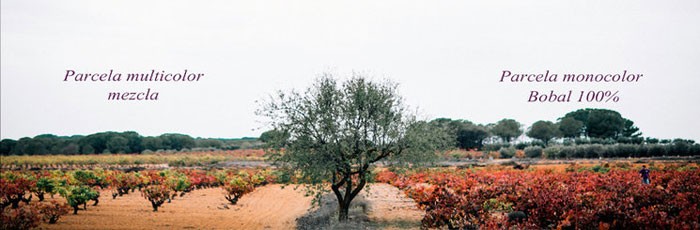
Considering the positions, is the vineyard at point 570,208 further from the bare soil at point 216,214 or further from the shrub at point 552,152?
the shrub at point 552,152

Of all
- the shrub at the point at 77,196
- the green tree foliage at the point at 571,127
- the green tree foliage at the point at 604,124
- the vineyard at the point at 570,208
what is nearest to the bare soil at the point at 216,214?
the shrub at the point at 77,196

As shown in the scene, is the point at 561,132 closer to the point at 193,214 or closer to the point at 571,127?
the point at 571,127

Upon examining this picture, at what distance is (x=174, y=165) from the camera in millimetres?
90562

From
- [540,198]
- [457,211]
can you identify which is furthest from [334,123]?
[540,198]

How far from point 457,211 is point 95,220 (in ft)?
59.1

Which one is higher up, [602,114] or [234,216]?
[602,114]

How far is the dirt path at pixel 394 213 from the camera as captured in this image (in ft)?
79.3

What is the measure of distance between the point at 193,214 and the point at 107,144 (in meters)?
120

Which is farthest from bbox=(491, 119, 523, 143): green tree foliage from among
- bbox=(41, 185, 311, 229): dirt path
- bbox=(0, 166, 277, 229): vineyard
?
bbox=(41, 185, 311, 229): dirt path

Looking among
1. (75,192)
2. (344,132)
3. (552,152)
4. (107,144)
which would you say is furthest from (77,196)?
(107,144)

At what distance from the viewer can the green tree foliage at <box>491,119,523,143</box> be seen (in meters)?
147

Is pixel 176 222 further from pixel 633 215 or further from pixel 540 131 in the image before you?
pixel 540 131

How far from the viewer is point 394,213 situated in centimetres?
2862

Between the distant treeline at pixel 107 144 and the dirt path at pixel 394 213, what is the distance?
232ft
